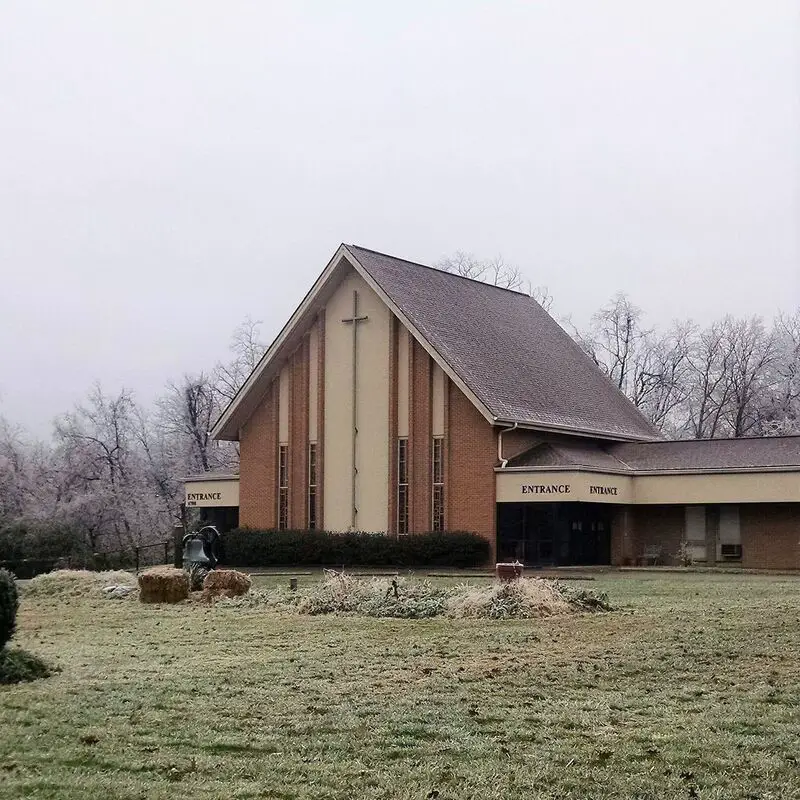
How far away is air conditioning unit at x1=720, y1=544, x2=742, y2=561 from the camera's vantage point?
38.5 meters

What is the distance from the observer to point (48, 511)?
52.9 meters

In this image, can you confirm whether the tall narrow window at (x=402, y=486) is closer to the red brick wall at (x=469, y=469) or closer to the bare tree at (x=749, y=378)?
the red brick wall at (x=469, y=469)

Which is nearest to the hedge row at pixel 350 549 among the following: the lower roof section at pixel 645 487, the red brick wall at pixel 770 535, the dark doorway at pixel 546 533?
the dark doorway at pixel 546 533

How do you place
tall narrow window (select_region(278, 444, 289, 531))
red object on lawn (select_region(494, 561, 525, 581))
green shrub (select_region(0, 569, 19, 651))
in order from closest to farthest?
1. green shrub (select_region(0, 569, 19, 651))
2. red object on lawn (select_region(494, 561, 525, 581))
3. tall narrow window (select_region(278, 444, 289, 531))

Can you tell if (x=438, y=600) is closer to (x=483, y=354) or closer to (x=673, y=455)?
(x=483, y=354)

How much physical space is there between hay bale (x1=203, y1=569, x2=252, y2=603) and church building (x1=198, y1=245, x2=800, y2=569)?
14.0 metres

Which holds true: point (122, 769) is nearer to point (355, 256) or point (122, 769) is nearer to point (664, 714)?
point (664, 714)

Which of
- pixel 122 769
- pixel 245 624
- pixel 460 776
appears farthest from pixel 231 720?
pixel 245 624

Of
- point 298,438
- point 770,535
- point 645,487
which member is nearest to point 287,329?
point 298,438

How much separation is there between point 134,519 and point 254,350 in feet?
79.1

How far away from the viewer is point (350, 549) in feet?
132

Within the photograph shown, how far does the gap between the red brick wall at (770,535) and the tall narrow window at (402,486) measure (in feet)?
34.4

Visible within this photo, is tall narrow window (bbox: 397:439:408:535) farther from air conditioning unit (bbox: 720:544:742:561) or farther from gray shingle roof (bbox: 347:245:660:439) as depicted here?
air conditioning unit (bbox: 720:544:742:561)

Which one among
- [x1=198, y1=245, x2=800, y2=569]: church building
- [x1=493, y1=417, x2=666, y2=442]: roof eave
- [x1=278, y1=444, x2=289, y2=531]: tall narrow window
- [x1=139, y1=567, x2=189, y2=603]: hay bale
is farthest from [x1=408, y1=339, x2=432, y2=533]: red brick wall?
[x1=139, y1=567, x2=189, y2=603]: hay bale
